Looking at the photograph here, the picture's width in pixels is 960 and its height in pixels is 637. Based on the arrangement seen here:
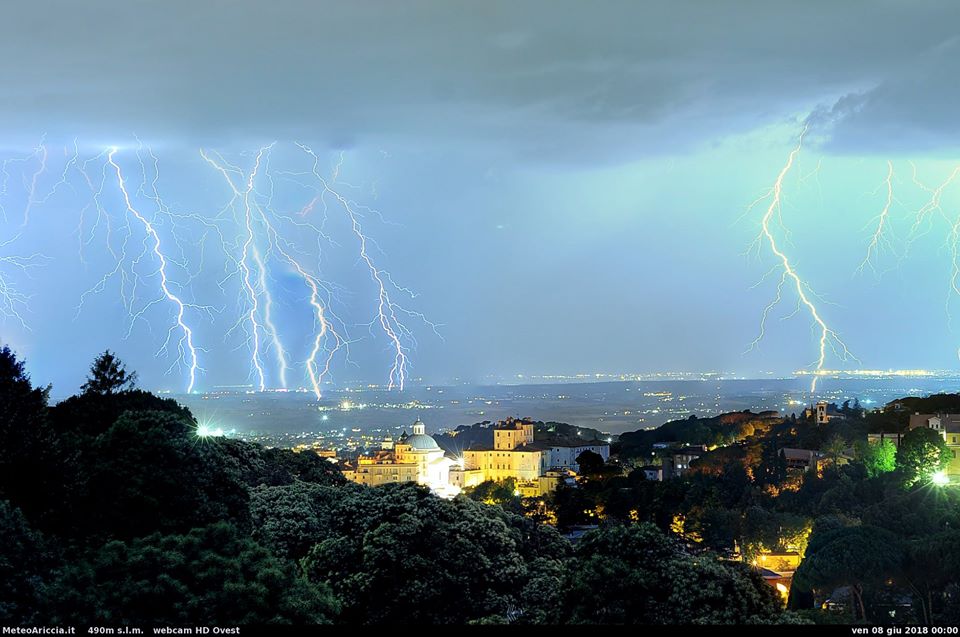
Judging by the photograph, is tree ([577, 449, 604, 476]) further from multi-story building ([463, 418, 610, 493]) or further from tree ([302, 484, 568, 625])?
tree ([302, 484, 568, 625])

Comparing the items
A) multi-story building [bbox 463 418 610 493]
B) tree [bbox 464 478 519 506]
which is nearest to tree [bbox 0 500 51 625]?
tree [bbox 464 478 519 506]

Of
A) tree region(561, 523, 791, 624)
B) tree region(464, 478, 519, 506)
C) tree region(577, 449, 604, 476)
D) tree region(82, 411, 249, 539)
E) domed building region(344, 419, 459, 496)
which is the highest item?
tree region(82, 411, 249, 539)

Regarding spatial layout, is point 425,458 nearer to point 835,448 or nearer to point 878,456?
point 835,448

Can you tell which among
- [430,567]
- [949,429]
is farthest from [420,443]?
[430,567]

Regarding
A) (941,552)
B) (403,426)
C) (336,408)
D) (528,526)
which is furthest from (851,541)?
(336,408)

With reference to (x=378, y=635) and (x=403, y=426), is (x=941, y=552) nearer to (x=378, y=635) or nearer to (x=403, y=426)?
(x=378, y=635)

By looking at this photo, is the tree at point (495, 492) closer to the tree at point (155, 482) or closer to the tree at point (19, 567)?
the tree at point (155, 482)

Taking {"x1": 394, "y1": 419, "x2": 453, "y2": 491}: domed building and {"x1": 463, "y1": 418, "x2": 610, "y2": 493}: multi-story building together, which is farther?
{"x1": 463, "y1": 418, "x2": 610, "y2": 493}: multi-story building

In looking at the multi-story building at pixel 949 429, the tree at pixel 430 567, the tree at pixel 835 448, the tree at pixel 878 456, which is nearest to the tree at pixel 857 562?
the tree at pixel 430 567
